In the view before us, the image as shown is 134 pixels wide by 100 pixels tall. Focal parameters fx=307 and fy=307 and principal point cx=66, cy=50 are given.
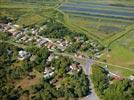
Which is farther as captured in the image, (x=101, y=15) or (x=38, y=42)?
(x=101, y=15)

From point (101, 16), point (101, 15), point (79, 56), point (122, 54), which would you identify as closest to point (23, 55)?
point (79, 56)

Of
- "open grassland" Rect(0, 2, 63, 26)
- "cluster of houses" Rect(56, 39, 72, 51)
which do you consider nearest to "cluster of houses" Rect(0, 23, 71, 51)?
"cluster of houses" Rect(56, 39, 72, 51)

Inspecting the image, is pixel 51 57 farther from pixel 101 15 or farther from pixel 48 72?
pixel 101 15

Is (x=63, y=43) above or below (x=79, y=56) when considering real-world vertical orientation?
above

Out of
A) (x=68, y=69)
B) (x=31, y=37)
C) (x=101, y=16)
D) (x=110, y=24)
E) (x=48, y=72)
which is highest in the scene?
(x=101, y=16)

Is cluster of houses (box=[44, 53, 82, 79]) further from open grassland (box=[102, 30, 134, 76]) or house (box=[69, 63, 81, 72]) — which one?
open grassland (box=[102, 30, 134, 76])

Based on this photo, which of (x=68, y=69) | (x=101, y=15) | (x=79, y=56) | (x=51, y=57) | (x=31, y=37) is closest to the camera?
(x=68, y=69)

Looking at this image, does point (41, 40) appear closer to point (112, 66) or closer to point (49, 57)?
point (49, 57)

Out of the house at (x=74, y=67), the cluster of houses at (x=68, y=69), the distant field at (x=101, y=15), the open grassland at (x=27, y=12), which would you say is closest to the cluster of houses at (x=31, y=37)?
the open grassland at (x=27, y=12)

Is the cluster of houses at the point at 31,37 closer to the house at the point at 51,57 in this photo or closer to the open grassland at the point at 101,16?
the house at the point at 51,57
